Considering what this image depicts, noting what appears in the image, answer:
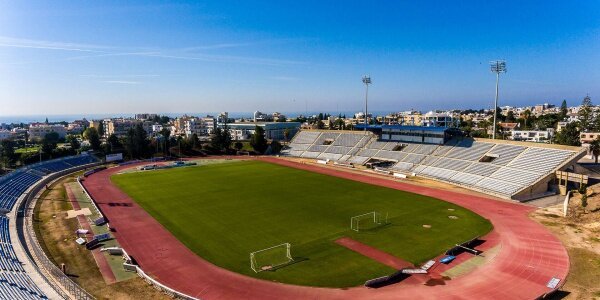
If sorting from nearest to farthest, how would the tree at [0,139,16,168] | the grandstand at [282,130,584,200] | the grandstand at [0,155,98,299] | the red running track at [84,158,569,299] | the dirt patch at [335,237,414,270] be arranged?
the grandstand at [0,155,98,299], the red running track at [84,158,569,299], the dirt patch at [335,237,414,270], the grandstand at [282,130,584,200], the tree at [0,139,16,168]

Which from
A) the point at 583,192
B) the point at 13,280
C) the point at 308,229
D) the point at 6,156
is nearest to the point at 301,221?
the point at 308,229

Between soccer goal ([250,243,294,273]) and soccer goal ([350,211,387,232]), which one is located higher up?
soccer goal ([350,211,387,232])

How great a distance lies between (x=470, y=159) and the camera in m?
59.9

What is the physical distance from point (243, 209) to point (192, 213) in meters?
5.99

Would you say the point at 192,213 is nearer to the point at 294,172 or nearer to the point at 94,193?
the point at 94,193

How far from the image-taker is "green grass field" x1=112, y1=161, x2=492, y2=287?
2642 cm

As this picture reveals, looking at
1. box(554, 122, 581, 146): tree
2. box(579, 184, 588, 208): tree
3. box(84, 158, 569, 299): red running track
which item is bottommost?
box(84, 158, 569, 299): red running track

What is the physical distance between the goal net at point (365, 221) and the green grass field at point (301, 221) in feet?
3.11

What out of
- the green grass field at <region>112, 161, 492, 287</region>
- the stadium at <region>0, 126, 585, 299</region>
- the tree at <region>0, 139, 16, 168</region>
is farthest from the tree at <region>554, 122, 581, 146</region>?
the tree at <region>0, 139, 16, 168</region>

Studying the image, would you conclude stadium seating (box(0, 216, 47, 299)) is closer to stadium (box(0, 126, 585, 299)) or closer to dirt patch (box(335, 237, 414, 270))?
stadium (box(0, 126, 585, 299))

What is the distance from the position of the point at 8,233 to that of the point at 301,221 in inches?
1108

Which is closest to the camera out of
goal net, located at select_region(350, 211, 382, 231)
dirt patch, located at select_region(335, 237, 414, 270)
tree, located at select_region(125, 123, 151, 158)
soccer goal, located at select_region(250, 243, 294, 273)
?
soccer goal, located at select_region(250, 243, 294, 273)

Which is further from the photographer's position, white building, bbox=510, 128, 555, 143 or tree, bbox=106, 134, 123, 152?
white building, bbox=510, 128, 555, 143

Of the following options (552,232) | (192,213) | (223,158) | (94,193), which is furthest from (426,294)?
(223,158)
